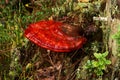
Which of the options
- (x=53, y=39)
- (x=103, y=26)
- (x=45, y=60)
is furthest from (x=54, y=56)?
(x=103, y=26)

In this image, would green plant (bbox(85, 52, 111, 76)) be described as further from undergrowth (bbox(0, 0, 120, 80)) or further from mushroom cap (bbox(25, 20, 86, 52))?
mushroom cap (bbox(25, 20, 86, 52))

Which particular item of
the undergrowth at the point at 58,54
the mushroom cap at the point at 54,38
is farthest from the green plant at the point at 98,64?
the mushroom cap at the point at 54,38

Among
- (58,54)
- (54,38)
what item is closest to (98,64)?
(54,38)

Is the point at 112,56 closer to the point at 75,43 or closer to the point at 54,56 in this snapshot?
the point at 75,43

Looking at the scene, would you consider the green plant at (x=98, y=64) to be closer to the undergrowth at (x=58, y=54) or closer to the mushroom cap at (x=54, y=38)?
the undergrowth at (x=58, y=54)

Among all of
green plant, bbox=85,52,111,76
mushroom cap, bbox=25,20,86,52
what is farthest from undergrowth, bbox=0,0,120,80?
mushroom cap, bbox=25,20,86,52
